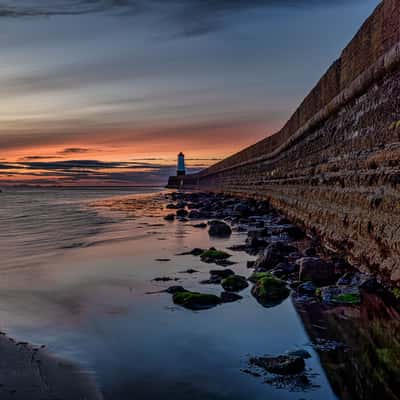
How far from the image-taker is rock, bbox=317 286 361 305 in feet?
13.7

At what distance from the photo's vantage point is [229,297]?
174 inches

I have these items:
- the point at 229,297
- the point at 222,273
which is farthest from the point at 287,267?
the point at 229,297

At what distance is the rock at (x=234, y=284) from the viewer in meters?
4.79

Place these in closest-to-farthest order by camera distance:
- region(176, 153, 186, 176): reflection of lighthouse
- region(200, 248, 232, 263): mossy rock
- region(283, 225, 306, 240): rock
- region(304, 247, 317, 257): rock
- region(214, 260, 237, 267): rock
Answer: region(214, 260, 237, 267): rock < region(304, 247, 317, 257): rock < region(200, 248, 232, 263): mossy rock < region(283, 225, 306, 240): rock < region(176, 153, 186, 176): reflection of lighthouse

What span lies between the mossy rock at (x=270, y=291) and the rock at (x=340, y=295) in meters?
0.34

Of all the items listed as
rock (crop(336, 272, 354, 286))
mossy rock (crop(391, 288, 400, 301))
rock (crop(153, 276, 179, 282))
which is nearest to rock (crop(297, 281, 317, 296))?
rock (crop(336, 272, 354, 286))

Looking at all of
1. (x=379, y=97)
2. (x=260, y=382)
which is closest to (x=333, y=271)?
(x=379, y=97)

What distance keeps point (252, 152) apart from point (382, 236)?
1709 cm

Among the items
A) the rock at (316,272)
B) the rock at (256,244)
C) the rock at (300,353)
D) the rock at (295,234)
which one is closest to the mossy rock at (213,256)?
the rock at (256,244)

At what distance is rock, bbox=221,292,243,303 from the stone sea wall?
1.41m

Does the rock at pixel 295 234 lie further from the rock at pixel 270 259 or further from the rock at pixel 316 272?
the rock at pixel 316 272

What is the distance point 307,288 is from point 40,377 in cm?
278

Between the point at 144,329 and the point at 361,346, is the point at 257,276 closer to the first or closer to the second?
the point at 144,329

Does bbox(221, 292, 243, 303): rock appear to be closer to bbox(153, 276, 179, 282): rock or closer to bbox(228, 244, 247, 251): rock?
bbox(153, 276, 179, 282): rock
